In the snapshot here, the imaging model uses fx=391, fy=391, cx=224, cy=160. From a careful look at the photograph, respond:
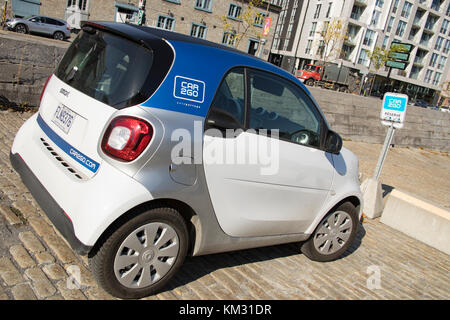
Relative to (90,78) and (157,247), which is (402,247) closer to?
(157,247)

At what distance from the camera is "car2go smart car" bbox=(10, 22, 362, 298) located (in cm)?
251

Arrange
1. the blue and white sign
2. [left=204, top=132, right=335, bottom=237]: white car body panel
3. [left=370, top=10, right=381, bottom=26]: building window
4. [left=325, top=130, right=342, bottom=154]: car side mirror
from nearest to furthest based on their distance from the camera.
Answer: [left=204, top=132, right=335, bottom=237]: white car body panel, [left=325, top=130, right=342, bottom=154]: car side mirror, the blue and white sign, [left=370, top=10, right=381, bottom=26]: building window

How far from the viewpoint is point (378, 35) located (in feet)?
197

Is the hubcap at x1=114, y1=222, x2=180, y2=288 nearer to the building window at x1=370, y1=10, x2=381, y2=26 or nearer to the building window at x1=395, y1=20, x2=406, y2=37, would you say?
the building window at x1=370, y1=10, x2=381, y2=26

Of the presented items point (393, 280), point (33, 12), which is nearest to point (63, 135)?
point (393, 280)


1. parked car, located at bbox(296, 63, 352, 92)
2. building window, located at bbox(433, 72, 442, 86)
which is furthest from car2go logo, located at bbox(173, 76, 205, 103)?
building window, located at bbox(433, 72, 442, 86)

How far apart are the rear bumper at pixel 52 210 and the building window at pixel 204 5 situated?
138ft

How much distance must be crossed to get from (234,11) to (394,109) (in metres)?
41.6

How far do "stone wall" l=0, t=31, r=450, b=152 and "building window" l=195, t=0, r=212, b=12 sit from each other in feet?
92.3

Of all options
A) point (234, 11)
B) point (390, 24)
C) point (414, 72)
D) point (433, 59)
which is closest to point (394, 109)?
point (234, 11)

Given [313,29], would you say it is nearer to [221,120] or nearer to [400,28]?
[400,28]

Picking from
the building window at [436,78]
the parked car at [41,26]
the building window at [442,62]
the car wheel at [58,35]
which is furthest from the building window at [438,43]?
the car wheel at [58,35]
